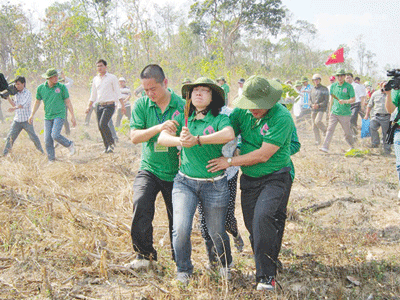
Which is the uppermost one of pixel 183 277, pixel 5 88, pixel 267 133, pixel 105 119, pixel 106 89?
pixel 5 88

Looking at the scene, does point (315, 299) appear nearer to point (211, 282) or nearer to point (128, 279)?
point (211, 282)

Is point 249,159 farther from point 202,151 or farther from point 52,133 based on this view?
point 52,133

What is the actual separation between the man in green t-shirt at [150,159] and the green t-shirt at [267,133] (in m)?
0.53

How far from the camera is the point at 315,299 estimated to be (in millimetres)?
2604

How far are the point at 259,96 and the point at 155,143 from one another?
2.92 feet

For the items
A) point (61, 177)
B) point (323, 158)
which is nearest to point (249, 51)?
point (323, 158)

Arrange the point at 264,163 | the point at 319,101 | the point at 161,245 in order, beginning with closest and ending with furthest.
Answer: the point at 264,163, the point at 161,245, the point at 319,101

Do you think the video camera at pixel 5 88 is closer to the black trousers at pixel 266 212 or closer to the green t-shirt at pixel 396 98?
the black trousers at pixel 266 212

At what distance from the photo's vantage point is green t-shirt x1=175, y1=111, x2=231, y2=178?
262 centimetres

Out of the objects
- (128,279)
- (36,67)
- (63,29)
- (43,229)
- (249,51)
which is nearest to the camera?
(128,279)

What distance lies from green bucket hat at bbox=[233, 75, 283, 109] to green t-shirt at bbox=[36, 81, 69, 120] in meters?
4.88

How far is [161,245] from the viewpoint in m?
3.39

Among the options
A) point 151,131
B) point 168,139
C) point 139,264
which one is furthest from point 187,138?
point 139,264

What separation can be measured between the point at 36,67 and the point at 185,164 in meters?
21.7
